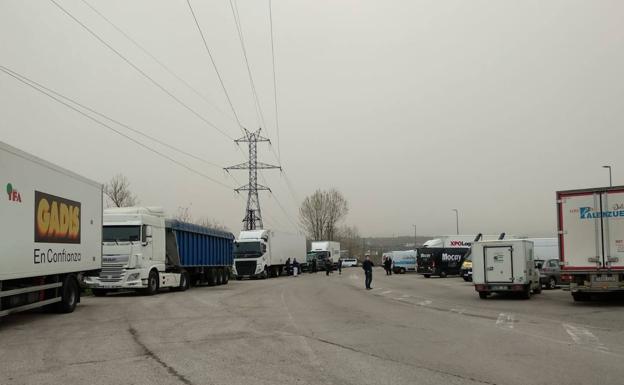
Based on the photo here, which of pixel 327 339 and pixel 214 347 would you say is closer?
pixel 214 347

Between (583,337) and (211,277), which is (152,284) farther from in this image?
(583,337)

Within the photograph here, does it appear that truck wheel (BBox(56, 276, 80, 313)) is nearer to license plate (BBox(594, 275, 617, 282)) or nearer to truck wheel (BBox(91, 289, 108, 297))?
truck wheel (BBox(91, 289, 108, 297))

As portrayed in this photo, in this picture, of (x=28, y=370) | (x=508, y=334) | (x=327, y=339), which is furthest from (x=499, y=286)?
(x=28, y=370)

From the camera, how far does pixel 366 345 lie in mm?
10438

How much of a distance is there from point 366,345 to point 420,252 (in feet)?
132

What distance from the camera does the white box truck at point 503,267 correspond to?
22.1 m

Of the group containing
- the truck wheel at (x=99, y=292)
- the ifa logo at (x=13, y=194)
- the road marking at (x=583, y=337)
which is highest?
the ifa logo at (x=13, y=194)

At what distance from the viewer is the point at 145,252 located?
23.3 metres

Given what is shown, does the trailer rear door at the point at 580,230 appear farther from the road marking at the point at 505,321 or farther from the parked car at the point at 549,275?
the parked car at the point at 549,275

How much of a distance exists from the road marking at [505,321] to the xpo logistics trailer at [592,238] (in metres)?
4.42

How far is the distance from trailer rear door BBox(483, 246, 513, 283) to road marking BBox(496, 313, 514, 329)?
20.4 feet

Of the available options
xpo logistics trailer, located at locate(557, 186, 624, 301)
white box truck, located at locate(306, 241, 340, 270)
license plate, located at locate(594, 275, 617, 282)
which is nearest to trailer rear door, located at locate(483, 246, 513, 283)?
xpo logistics trailer, located at locate(557, 186, 624, 301)

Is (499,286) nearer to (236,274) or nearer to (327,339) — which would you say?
(327,339)

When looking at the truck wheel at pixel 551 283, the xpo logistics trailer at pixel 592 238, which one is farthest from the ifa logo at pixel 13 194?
the truck wheel at pixel 551 283
